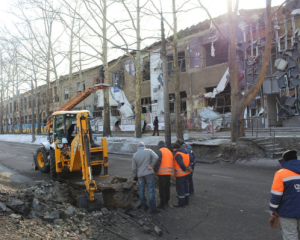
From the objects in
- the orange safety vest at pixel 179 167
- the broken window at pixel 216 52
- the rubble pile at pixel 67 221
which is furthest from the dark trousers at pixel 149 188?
the broken window at pixel 216 52

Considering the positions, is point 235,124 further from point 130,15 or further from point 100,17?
point 100,17

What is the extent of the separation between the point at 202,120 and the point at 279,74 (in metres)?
7.81

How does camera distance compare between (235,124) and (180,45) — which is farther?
(180,45)

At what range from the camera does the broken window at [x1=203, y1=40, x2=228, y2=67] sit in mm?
24078

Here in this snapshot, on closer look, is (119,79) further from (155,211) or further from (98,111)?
(155,211)

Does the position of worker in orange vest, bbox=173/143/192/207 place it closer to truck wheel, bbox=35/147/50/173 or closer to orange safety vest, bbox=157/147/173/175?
orange safety vest, bbox=157/147/173/175

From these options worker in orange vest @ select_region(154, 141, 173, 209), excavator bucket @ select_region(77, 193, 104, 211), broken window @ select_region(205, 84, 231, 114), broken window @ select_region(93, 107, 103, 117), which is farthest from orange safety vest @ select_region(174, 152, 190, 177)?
broken window @ select_region(93, 107, 103, 117)

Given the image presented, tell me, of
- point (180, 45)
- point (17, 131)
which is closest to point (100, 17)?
point (180, 45)

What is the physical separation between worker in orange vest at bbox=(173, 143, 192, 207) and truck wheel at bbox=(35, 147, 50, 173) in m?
6.81

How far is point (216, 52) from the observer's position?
24.8 metres

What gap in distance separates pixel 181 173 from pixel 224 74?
18.4m

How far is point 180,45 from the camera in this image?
26562 millimetres

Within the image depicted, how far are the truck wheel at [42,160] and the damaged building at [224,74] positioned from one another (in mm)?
11705

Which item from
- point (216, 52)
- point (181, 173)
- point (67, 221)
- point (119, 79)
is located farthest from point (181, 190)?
point (119, 79)
